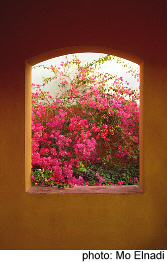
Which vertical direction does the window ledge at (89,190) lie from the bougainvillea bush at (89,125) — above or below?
below

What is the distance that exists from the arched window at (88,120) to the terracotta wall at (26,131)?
106cm

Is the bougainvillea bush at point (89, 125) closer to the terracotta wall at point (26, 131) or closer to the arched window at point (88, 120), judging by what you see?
the arched window at point (88, 120)

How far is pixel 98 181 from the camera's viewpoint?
401 centimetres

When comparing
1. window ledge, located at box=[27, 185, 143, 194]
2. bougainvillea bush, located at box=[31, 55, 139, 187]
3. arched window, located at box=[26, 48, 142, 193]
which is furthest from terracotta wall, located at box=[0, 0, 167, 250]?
bougainvillea bush, located at box=[31, 55, 139, 187]

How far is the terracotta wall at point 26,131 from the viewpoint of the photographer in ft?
7.78

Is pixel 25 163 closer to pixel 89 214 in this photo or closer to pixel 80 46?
pixel 89 214

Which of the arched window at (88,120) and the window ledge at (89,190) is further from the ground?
the arched window at (88,120)

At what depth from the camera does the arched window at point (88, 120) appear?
3814mm

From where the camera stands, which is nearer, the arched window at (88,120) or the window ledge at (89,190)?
the window ledge at (89,190)

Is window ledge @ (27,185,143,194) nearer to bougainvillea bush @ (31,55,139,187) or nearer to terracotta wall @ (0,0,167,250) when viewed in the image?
terracotta wall @ (0,0,167,250)

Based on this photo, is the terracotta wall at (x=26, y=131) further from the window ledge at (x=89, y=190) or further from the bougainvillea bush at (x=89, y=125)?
the bougainvillea bush at (x=89, y=125)

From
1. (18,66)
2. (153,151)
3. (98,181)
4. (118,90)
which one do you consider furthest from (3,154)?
(118,90)

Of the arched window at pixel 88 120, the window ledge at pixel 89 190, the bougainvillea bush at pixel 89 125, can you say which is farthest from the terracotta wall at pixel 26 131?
the bougainvillea bush at pixel 89 125

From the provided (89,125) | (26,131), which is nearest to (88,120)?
(89,125)
